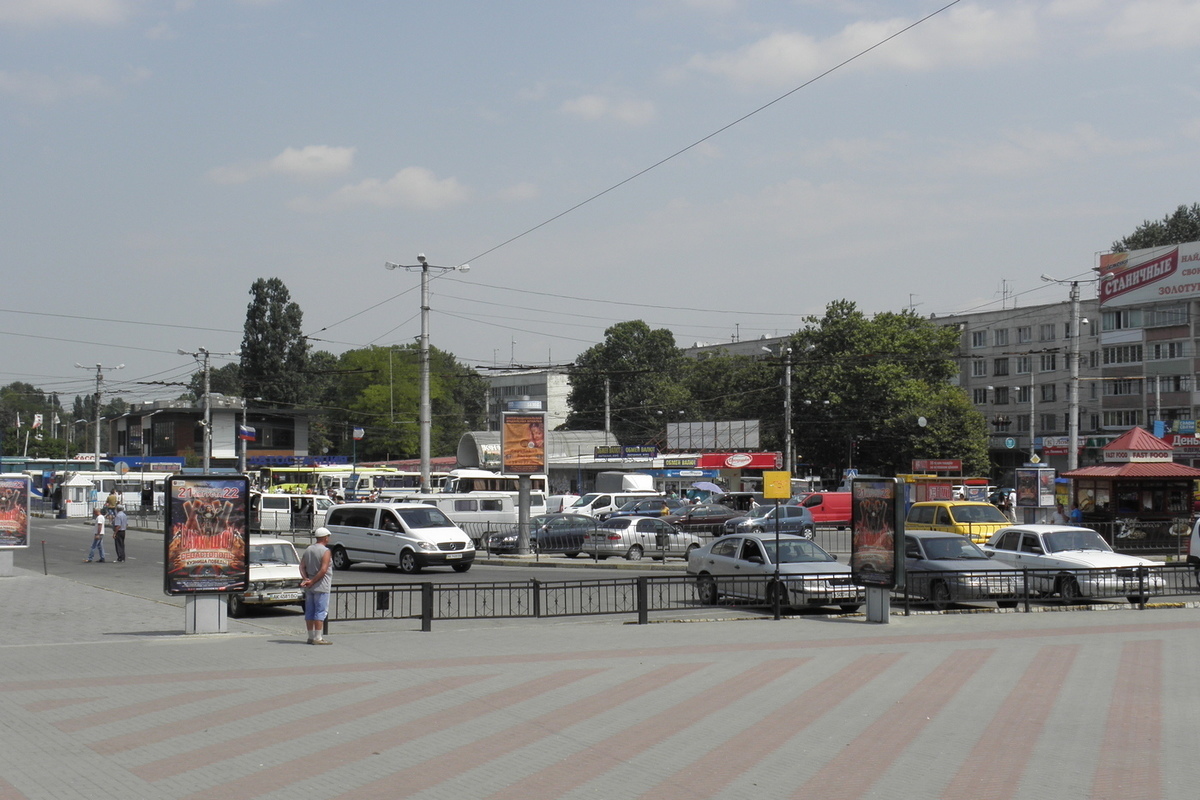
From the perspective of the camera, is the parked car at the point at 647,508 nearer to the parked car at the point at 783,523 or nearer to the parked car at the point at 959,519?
the parked car at the point at 783,523

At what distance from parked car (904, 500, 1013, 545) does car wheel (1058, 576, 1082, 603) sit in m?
11.0

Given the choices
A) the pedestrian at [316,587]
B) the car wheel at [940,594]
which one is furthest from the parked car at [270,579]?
the car wheel at [940,594]

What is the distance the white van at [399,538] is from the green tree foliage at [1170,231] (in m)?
76.1

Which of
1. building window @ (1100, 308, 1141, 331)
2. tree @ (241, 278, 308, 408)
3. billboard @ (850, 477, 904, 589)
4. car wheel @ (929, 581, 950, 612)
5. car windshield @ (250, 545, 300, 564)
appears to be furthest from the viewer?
tree @ (241, 278, 308, 408)

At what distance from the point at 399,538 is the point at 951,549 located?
1474 centimetres

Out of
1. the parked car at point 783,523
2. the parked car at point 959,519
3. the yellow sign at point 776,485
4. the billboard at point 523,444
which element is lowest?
the parked car at point 783,523

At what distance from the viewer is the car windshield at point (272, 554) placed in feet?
71.9

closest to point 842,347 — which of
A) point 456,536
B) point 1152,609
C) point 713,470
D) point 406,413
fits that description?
point 713,470

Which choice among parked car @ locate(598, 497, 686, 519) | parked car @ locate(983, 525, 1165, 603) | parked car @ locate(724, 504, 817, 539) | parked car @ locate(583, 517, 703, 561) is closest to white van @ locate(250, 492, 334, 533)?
parked car @ locate(598, 497, 686, 519)

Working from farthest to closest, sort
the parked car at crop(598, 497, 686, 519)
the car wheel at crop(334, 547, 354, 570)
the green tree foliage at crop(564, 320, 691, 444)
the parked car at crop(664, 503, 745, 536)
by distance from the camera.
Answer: the green tree foliage at crop(564, 320, 691, 444) → the parked car at crop(598, 497, 686, 519) → the parked car at crop(664, 503, 745, 536) → the car wheel at crop(334, 547, 354, 570)

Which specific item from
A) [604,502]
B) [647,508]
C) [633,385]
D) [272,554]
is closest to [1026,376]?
[633,385]

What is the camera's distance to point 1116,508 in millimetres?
33125

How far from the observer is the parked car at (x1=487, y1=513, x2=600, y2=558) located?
3559 centimetres

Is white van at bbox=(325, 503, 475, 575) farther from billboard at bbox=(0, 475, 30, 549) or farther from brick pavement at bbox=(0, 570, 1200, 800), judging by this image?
brick pavement at bbox=(0, 570, 1200, 800)
